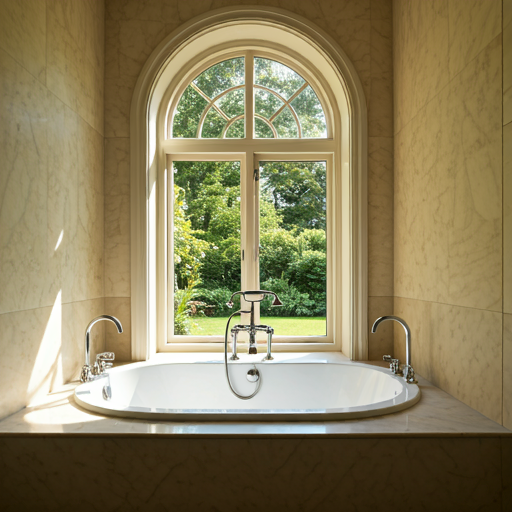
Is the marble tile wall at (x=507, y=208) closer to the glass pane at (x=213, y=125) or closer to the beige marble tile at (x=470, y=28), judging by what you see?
the beige marble tile at (x=470, y=28)

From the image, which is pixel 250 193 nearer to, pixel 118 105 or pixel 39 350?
pixel 118 105

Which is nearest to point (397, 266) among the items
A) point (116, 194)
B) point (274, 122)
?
point (274, 122)

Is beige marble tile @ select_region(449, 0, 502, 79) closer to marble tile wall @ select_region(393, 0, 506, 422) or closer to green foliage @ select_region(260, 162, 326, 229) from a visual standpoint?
marble tile wall @ select_region(393, 0, 506, 422)

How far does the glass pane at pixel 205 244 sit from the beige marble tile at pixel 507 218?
1.73m

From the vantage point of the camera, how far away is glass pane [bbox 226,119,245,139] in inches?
116

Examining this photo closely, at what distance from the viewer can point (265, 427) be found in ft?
4.98

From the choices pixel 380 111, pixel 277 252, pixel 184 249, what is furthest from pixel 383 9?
pixel 184 249

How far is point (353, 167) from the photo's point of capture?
104 inches

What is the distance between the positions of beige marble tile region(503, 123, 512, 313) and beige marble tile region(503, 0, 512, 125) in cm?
5

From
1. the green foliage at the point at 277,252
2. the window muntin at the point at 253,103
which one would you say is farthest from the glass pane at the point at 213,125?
the green foliage at the point at 277,252

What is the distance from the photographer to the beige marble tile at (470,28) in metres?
1.57

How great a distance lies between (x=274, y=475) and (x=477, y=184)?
4.09 feet

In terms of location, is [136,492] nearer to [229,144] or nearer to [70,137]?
[70,137]

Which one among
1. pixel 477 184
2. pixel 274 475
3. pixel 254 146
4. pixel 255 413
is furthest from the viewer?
pixel 254 146
